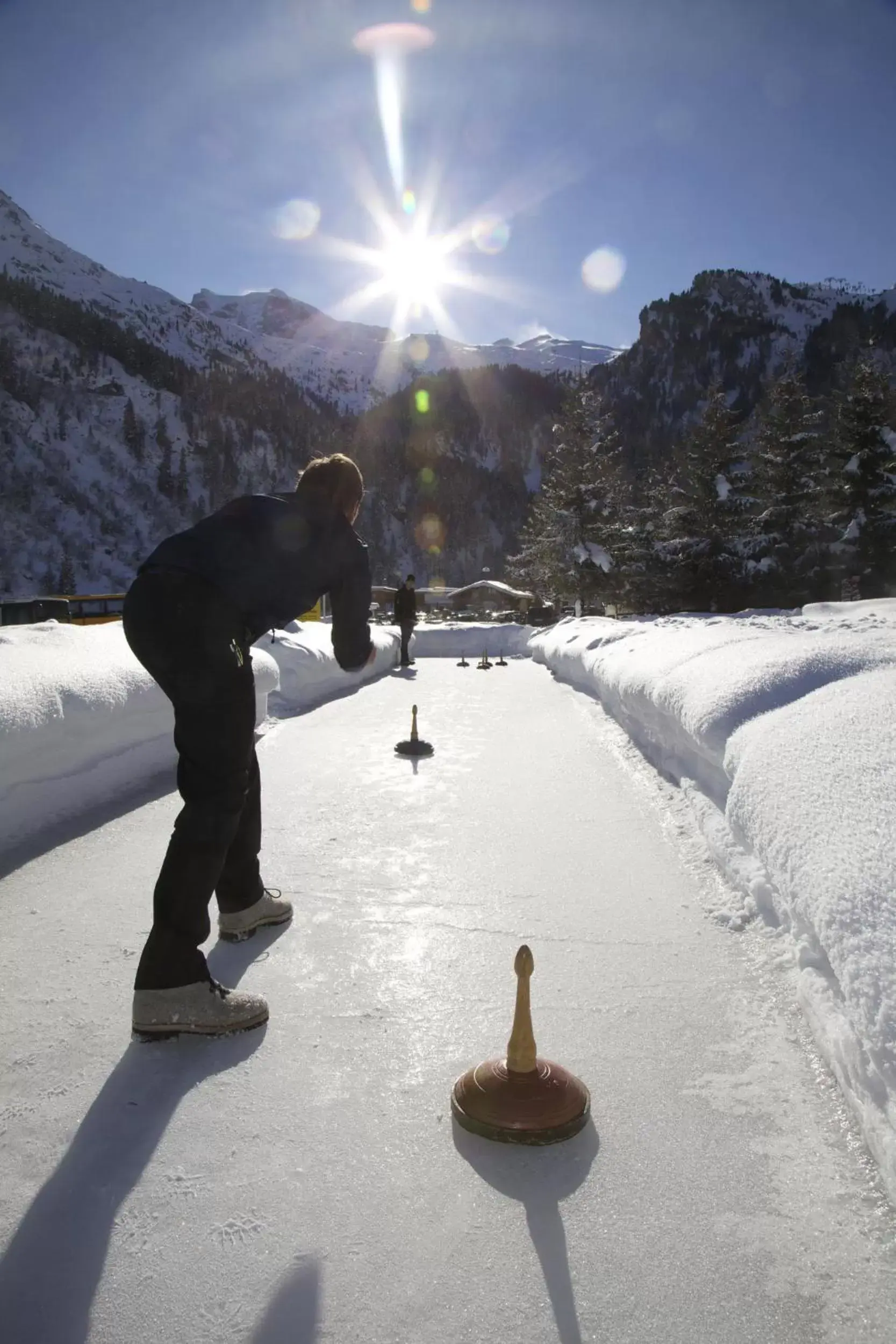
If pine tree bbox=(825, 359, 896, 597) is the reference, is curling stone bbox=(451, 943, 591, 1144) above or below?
below

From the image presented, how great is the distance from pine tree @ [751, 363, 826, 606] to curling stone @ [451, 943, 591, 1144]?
26150 millimetres

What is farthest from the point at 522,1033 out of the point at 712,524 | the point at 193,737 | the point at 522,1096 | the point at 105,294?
the point at 105,294

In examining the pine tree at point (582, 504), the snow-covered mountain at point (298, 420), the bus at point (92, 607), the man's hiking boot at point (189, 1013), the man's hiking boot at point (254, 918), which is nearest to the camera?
the man's hiking boot at point (189, 1013)

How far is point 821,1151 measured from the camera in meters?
1.85

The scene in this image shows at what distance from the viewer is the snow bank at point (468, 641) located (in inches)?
1004

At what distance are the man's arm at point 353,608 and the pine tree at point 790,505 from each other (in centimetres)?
2559

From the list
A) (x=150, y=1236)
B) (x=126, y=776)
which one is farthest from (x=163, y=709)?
(x=150, y=1236)

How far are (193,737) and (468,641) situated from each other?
2440cm

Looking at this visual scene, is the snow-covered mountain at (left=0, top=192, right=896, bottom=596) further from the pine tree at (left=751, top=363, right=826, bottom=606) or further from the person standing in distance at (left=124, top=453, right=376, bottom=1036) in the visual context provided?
the person standing in distance at (left=124, top=453, right=376, bottom=1036)

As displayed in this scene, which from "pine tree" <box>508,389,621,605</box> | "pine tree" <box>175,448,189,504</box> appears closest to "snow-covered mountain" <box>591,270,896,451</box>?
"pine tree" <box>175,448,189,504</box>

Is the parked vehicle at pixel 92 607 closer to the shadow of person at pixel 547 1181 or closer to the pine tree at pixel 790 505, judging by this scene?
the pine tree at pixel 790 505

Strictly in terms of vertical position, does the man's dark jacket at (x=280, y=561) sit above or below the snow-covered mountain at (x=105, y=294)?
below

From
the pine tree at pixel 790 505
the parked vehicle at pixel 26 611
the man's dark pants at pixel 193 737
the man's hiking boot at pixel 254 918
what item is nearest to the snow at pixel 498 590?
the pine tree at pixel 790 505

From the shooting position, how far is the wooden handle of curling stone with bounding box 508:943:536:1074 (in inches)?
77.8
